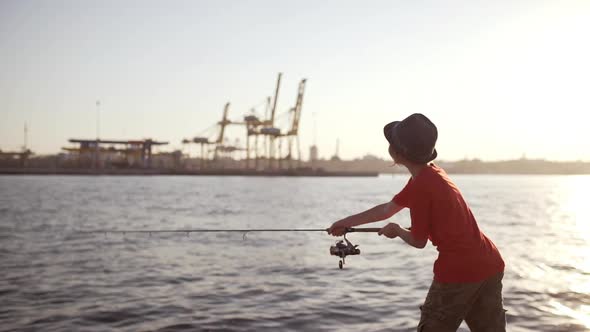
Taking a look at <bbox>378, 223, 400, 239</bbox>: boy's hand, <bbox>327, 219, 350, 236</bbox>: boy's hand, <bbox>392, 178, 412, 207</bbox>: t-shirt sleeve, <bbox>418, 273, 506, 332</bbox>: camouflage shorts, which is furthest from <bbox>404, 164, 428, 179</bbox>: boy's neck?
<bbox>418, 273, 506, 332</bbox>: camouflage shorts

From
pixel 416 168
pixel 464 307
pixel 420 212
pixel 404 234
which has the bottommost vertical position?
pixel 464 307

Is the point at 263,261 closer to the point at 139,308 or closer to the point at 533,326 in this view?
the point at 139,308

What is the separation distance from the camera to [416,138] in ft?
10.9

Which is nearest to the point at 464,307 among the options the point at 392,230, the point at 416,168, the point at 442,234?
the point at 442,234

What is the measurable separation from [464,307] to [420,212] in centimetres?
66

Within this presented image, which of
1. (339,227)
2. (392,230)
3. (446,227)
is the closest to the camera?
(446,227)

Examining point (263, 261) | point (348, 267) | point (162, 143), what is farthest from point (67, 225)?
point (162, 143)

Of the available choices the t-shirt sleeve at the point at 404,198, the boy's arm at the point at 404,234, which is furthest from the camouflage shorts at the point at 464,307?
the t-shirt sleeve at the point at 404,198

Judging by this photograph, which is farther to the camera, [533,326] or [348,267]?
[348,267]

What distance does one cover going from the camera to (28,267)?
11.2 meters

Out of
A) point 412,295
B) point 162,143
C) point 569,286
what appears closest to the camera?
point 412,295

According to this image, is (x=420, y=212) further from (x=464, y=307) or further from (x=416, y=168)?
(x=464, y=307)

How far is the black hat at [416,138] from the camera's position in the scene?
3.32 m

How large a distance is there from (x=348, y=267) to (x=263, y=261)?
2124mm
